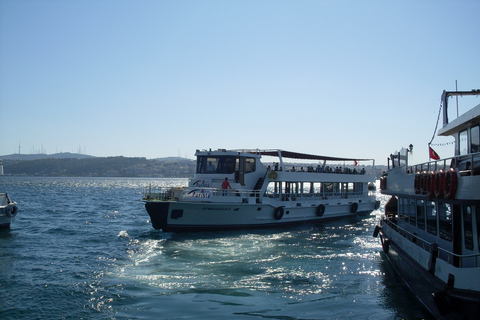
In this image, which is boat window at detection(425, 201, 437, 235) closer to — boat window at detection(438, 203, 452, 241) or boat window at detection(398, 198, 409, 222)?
boat window at detection(438, 203, 452, 241)

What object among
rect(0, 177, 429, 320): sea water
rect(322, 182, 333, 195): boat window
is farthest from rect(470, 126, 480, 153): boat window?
rect(322, 182, 333, 195): boat window

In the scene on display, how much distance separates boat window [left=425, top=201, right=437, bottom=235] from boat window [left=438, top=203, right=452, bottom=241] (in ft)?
1.95

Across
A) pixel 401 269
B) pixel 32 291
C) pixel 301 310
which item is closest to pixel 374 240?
pixel 401 269

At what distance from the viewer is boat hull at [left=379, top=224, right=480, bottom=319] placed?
771 cm

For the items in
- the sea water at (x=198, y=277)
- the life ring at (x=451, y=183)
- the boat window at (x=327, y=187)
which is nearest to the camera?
the life ring at (x=451, y=183)

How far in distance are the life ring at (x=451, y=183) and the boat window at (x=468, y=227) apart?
0.73m

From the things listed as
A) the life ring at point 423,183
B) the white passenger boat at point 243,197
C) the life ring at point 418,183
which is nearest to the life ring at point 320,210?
the white passenger boat at point 243,197

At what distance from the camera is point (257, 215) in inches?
926

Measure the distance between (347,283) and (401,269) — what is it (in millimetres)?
1853

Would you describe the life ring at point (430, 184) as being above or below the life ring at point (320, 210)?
above

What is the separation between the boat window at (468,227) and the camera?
29.8 feet

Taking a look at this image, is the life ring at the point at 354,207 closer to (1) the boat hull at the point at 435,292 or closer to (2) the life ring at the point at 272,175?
(2) the life ring at the point at 272,175

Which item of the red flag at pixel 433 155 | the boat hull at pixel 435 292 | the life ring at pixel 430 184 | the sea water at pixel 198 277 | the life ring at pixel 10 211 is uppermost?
the red flag at pixel 433 155

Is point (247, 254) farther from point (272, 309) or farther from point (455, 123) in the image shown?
point (455, 123)
